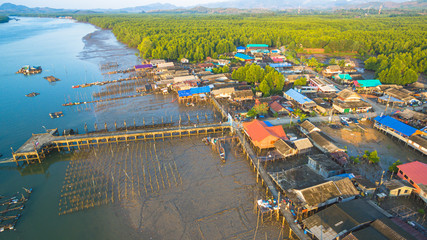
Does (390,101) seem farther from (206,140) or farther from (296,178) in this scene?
(206,140)

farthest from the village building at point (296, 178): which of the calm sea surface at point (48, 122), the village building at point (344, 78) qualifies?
the village building at point (344, 78)

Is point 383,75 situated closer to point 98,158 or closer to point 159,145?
point 159,145

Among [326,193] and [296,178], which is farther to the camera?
[296,178]

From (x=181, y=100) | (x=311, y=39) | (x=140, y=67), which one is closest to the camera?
(x=181, y=100)

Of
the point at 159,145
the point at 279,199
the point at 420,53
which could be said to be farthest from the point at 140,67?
the point at 420,53

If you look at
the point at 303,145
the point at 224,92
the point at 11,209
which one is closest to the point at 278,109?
the point at 303,145
